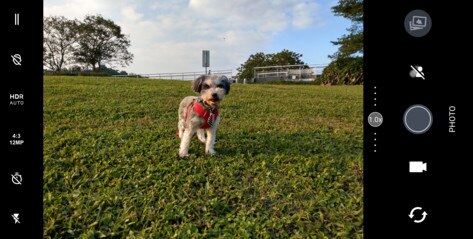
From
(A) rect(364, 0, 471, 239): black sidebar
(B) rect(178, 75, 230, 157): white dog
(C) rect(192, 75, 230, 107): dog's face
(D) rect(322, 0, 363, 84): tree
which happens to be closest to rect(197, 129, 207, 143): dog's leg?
(B) rect(178, 75, 230, 157): white dog

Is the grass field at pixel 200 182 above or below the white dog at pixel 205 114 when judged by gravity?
below

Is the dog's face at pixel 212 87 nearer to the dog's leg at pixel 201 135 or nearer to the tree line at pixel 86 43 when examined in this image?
the dog's leg at pixel 201 135

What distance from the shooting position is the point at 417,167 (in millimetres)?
1236

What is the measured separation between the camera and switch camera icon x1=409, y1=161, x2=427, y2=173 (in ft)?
4.04

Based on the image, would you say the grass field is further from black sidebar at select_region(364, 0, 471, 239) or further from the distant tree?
the distant tree

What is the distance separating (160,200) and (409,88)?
278 cm

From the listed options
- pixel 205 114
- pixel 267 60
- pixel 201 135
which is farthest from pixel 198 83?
pixel 267 60
